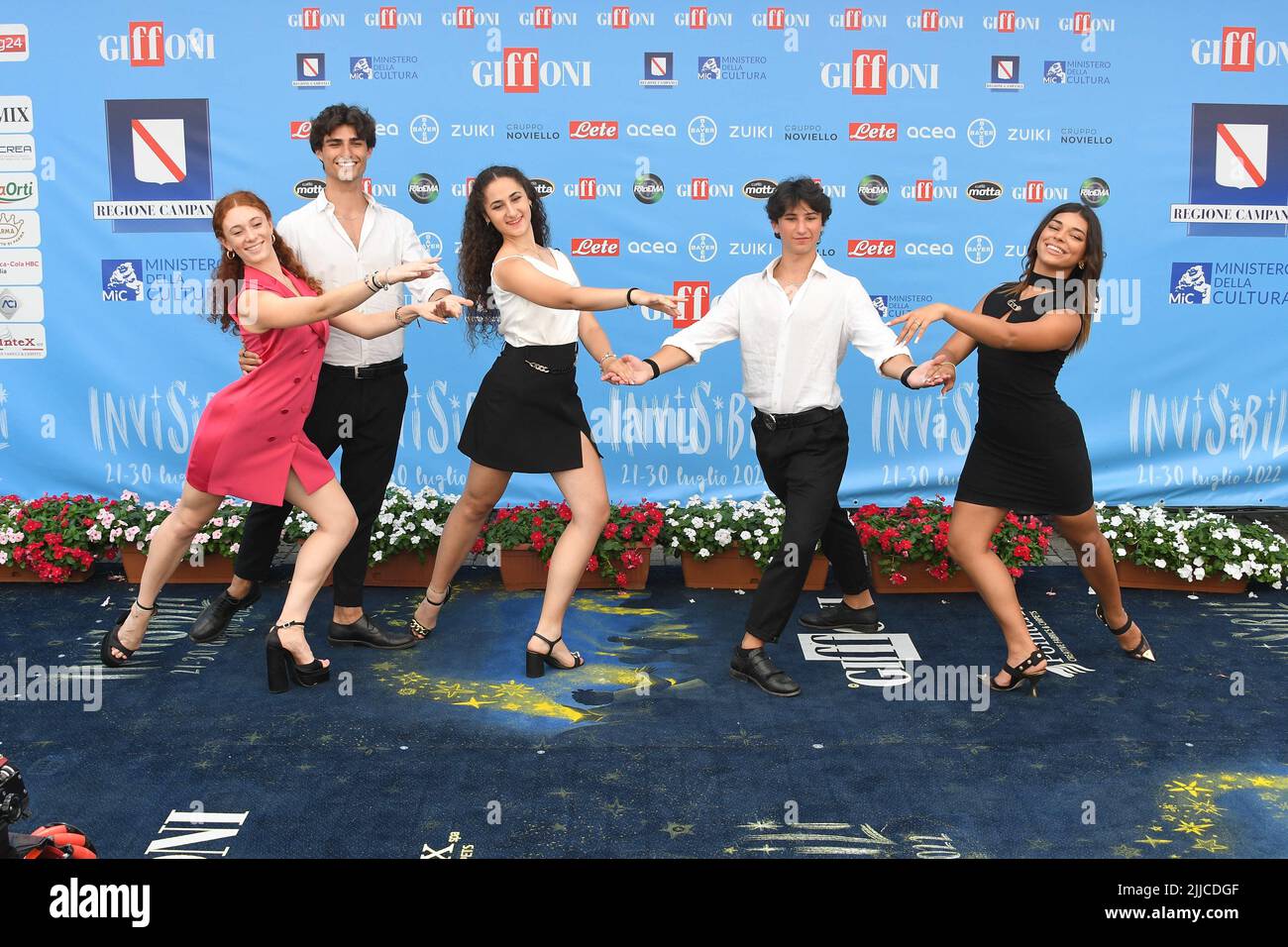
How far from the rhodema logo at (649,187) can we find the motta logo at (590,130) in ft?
0.83

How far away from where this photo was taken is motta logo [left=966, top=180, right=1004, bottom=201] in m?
6.32

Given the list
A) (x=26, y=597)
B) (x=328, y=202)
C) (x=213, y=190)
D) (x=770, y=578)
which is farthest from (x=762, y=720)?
(x=213, y=190)

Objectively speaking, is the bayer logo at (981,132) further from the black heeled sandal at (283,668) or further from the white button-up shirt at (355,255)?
the black heeled sandal at (283,668)

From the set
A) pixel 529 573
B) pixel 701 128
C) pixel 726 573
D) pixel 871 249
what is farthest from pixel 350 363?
pixel 871 249

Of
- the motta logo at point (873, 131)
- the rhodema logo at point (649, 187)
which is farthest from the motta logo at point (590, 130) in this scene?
the motta logo at point (873, 131)

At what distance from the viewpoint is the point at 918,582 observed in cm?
579

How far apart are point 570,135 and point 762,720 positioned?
3.15 meters

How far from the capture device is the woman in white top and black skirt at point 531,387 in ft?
15.1

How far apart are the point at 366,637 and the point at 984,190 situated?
3.57 meters

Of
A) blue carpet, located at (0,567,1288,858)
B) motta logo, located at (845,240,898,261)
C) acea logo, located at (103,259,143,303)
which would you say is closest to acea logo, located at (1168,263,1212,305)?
motta logo, located at (845,240,898,261)

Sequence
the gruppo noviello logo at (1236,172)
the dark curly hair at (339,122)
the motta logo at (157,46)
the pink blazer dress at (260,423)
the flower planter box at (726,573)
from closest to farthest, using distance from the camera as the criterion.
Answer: the pink blazer dress at (260,423)
the dark curly hair at (339,122)
the flower planter box at (726,573)
the motta logo at (157,46)
the gruppo noviello logo at (1236,172)

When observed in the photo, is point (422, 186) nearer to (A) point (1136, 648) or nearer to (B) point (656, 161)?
(B) point (656, 161)

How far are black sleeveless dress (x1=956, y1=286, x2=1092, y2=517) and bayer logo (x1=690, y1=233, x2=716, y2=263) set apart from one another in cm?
204

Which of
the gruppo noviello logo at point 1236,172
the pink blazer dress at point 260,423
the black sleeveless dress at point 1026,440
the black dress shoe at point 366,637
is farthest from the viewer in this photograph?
the gruppo noviello logo at point 1236,172
